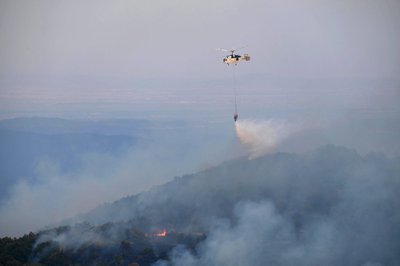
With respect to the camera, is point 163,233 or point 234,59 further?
point 163,233

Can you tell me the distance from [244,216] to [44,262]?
63.7m

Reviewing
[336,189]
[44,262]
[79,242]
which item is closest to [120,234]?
[79,242]

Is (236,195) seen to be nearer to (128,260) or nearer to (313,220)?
(313,220)

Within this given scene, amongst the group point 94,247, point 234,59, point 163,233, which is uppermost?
point 234,59

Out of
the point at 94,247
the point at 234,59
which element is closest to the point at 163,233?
the point at 94,247

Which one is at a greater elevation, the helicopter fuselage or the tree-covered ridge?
the helicopter fuselage

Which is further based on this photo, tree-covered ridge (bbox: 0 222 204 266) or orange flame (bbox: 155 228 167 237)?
orange flame (bbox: 155 228 167 237)

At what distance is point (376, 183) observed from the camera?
7362 inches

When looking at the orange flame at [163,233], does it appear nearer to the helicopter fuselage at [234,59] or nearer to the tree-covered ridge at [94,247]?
the tree-covered ridge at [94,247]

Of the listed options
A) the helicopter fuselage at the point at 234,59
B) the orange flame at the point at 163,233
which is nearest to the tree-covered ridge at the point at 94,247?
the orange flame at the point at 163,233

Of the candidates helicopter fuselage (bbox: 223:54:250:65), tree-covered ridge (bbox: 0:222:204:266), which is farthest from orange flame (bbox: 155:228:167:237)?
helicopter fuselage (bbox: 223:54:250:65)

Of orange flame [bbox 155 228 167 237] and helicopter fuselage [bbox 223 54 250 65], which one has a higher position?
helicopter fuselage [bbox 223 54 250 65]

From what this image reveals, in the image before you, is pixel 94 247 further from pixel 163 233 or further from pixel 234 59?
pixel 234 59

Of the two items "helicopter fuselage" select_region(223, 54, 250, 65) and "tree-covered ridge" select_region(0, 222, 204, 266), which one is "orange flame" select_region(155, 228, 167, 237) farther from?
"helicopter fuselage" select_region(223, 54, 250, 65)
